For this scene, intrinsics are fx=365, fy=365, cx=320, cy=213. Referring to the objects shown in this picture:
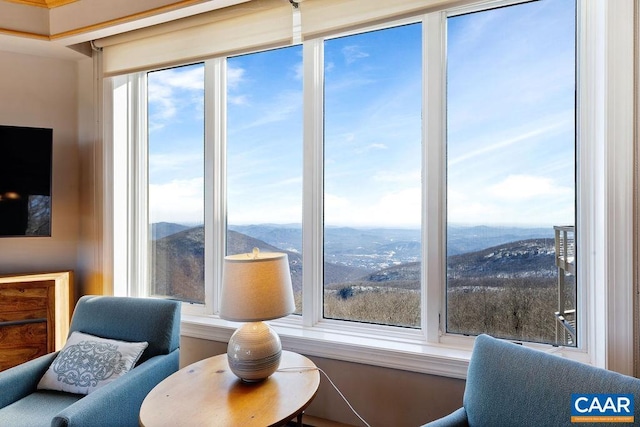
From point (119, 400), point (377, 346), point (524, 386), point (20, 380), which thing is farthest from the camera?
point (377, 346)

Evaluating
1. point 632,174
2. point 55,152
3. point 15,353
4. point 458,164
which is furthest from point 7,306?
point 632,174

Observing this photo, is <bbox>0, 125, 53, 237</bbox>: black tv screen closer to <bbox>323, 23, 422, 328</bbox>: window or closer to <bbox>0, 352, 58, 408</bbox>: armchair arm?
<bbox>0, 352, 58, 408</bbox>: armchair arm

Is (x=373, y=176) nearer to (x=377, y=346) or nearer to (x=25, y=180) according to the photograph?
(x=377, y=346)

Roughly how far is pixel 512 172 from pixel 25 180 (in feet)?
9.52

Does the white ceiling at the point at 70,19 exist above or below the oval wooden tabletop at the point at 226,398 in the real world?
above

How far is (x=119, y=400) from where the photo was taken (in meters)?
1.51

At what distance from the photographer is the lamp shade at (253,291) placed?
1.44m

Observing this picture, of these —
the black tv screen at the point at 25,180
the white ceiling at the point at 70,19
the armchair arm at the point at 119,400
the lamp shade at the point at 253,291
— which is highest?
the white ceiling at the point at 70,19

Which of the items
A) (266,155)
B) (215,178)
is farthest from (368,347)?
(215,178)

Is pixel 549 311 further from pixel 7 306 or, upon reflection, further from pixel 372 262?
pixel 7 306

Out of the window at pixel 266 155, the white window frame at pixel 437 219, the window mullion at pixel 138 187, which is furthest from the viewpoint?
the window mullion at pixel 138 187

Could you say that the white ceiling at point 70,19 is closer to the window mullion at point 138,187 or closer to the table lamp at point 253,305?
the window mullion at point 138,187

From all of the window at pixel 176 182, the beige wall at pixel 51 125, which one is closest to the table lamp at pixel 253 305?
the window at pixel 176 182

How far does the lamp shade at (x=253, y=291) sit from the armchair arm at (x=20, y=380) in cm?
108
